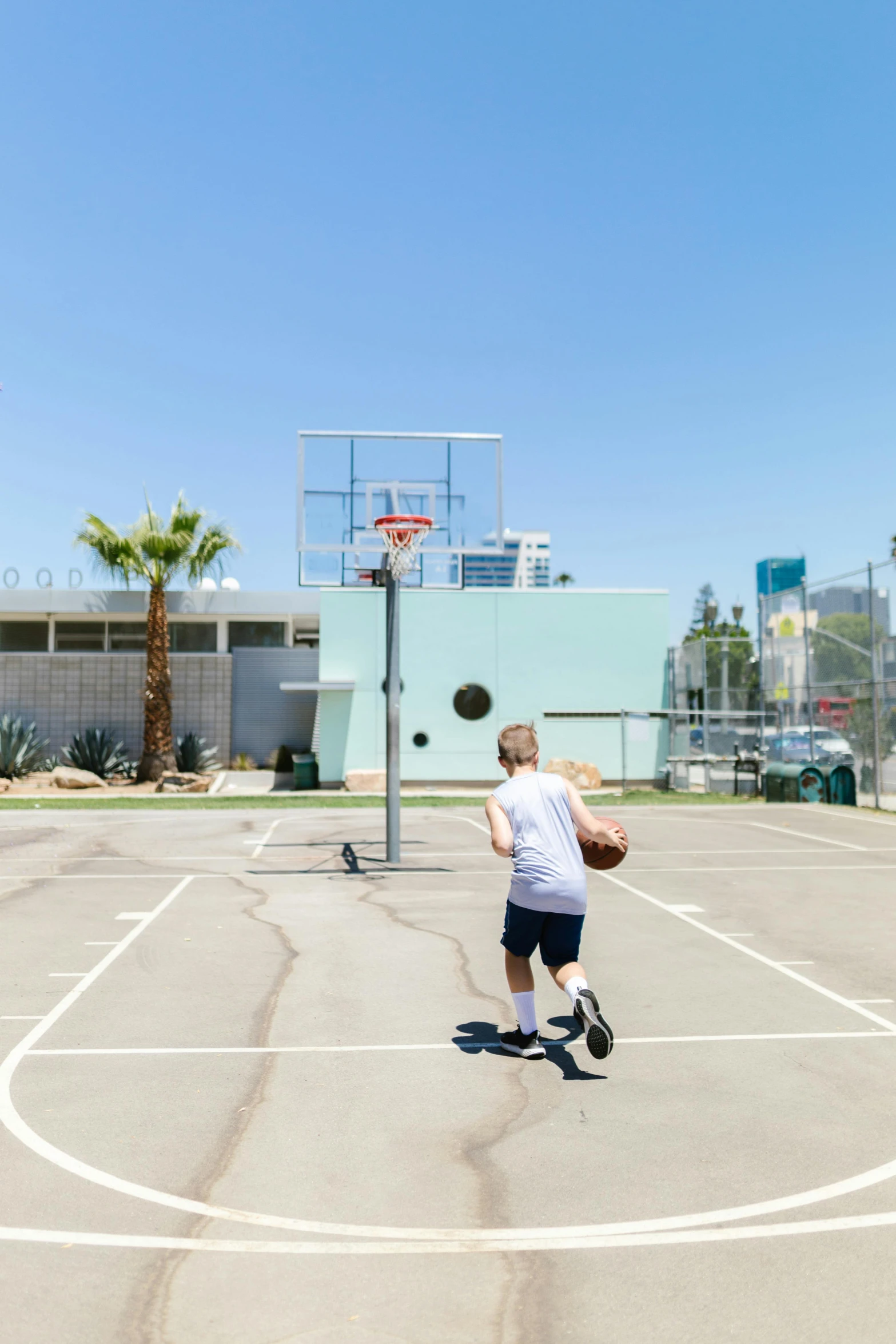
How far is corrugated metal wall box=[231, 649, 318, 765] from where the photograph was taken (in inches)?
1298

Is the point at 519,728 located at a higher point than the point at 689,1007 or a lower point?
higher

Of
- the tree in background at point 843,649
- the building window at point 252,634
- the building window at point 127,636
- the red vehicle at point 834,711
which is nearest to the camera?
the tree in background at point 843,649

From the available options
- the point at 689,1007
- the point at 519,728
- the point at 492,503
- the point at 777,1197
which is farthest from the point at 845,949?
the point at 492,503

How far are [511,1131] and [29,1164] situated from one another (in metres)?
2.01

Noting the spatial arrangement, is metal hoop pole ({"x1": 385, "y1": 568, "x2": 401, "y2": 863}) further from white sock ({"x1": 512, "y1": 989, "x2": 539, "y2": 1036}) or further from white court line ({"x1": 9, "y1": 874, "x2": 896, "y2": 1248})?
white court line ({"x1": 9, "y1": 874, "x2": 896, "y2": 1248})

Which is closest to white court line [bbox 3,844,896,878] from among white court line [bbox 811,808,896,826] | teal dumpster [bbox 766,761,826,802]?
white court line [bbox 811,808,896,826]

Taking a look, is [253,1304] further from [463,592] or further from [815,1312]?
[463,592]

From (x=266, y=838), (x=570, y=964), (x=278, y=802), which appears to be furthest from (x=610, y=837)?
(x=278, y=802)

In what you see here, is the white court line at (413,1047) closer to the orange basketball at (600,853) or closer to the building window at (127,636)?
the orange basketball at (600,853)

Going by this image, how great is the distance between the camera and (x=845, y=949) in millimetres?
9125

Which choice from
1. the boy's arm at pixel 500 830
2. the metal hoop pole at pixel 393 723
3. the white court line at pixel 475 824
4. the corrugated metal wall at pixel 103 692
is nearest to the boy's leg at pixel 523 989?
the boy's arm at pixel 500 830

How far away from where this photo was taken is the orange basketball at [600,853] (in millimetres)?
6080

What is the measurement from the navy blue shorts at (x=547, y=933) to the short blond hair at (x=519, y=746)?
0.75 m

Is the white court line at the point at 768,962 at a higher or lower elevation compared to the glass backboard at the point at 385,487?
lower
